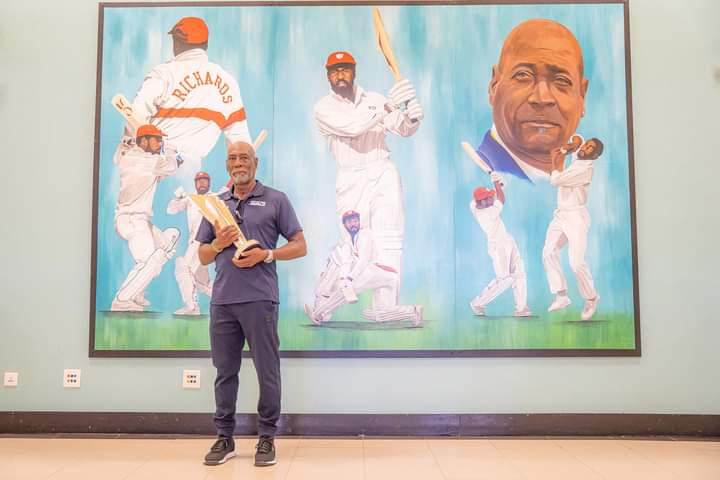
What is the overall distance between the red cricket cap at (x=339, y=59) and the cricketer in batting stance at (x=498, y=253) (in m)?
1.14

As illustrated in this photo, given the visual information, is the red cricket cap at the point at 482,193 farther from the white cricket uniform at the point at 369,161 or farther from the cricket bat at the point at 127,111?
the cricket bat at the point at 127,111

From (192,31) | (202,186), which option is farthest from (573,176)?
(192,31)

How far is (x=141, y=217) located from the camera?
3.32 metres

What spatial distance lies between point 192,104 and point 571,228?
8.16ft

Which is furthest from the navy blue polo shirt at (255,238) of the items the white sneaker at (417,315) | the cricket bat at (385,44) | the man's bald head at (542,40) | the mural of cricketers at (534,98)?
the man's bald head at (542,40)

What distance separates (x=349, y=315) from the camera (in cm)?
327

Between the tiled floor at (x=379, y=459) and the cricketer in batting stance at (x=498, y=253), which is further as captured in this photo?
the cricketer in batting stance at (x=498, y=253)

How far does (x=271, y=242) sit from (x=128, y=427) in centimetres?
152

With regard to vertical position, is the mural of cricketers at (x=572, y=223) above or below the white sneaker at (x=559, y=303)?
above

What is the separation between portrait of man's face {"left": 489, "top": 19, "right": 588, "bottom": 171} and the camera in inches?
132

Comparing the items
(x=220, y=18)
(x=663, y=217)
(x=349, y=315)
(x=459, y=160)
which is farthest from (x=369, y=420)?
(x=220, y=18)

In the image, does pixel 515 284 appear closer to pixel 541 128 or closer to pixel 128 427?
pixel 541 128

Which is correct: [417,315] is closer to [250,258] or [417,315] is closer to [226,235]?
[250,258]

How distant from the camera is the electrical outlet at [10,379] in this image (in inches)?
130
